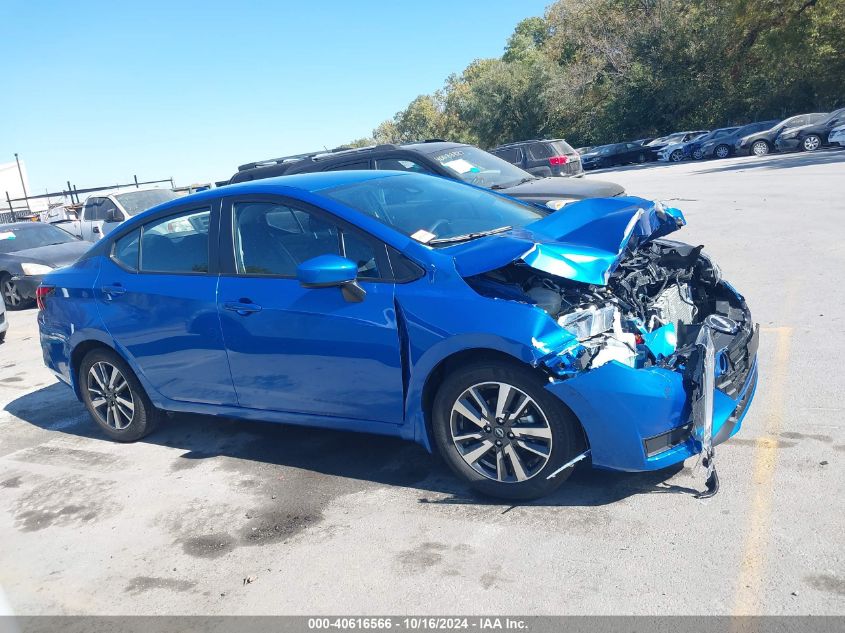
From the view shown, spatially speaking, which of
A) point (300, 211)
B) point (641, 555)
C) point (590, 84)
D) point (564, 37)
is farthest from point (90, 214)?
point (564, 37)

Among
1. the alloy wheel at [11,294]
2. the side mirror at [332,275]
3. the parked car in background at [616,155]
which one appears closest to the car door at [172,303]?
the side mirror at [332,275]

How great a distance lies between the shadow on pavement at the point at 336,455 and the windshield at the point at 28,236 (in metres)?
8.14

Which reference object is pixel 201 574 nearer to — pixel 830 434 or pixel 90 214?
pixel 830 434

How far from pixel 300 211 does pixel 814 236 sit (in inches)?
310

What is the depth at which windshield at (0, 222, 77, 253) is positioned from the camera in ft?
45.6

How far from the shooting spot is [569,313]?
385cm

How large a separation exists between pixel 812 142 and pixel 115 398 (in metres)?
28.4

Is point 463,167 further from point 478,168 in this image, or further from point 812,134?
point 812,134

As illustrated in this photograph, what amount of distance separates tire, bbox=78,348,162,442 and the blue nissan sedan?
0.02m

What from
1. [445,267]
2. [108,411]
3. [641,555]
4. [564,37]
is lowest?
[641,555]

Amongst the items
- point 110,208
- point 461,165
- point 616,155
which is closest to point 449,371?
point 461,165

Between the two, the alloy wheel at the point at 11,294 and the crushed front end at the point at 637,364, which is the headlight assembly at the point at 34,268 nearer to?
the alloy wheel at the point at 11,294

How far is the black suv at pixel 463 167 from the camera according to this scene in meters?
9.76

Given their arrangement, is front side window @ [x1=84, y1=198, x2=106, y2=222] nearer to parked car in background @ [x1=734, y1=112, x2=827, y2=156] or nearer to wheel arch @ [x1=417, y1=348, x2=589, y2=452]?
wheel arch @ [x1=417, y1=348, x2=589, y2=452]
